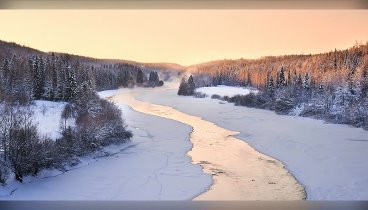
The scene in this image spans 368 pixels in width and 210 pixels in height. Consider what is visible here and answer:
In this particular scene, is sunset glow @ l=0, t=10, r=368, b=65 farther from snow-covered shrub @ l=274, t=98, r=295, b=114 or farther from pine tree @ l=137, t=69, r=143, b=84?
snow-covered shrub @ l=274, t=98, r=295, b=114

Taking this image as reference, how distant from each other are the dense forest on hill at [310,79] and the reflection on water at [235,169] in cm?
122

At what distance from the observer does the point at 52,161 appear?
7078 millimetres

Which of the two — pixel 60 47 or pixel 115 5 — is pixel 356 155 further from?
pixel 60 47

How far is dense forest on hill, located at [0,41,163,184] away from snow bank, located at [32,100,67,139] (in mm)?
80

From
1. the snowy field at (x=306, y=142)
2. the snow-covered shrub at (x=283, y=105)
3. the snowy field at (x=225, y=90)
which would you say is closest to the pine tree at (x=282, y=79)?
the snowy field at (x=225, y=90)

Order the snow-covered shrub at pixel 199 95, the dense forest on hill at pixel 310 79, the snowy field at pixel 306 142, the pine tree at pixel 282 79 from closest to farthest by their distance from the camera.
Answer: the snowy field at pixel 306 142
the dense forest on hill at pixel 310 79
the pine tree at pixel 282 79
the snow-covered shrub at pixel 199 95

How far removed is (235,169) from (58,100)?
343 cm

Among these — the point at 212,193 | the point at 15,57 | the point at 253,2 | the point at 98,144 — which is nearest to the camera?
the point at 253,2

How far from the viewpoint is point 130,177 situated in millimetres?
6738

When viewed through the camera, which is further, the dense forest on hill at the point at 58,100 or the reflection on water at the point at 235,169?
the dense forest on hill at the point at 58,100

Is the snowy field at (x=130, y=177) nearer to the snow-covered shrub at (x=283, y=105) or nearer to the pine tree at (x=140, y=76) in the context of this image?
the pine tree at (x=140, y=76)

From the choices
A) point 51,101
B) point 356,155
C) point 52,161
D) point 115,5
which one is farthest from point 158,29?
point 356,155

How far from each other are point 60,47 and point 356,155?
18.4 ft

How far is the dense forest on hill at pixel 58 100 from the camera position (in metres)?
6.53
